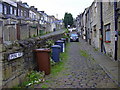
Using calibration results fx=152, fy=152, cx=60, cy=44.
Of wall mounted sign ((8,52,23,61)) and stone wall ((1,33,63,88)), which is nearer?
stone wall ((1,33,63,88))

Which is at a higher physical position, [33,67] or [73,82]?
[33,67]

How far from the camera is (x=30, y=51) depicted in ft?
20.8

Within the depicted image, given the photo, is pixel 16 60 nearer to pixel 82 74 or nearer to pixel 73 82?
pixel 73 82

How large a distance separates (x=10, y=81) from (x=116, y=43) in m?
7.14

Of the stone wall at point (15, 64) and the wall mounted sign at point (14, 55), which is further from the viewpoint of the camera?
the wall mounted sign at point (14, 55)

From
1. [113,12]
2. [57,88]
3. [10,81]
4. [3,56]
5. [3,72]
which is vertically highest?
[113,12]

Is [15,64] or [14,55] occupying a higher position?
[14,55]

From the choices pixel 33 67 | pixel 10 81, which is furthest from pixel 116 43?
pixel 10 81

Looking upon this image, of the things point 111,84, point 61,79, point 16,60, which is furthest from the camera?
point 61,79

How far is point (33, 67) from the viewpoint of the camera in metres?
6.57

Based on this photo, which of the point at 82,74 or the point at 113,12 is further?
the point at 113,12

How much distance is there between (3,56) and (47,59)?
240 centimetres

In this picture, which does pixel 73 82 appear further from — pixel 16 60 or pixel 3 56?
pixel 3 56

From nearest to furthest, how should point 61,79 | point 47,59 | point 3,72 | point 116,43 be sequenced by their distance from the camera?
point 3,72
point 61,79
point 47,59
point 116,43
